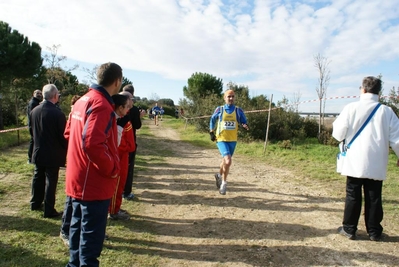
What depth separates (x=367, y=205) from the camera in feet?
12.9

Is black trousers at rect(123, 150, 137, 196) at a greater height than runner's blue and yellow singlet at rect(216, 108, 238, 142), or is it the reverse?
runner's blue and yellow singlet at rect(216, 108, 238, 142)

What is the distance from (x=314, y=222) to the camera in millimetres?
4492

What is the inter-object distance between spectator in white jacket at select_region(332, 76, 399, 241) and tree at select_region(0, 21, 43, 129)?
14854mm

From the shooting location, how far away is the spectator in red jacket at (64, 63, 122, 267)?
7.57 feet

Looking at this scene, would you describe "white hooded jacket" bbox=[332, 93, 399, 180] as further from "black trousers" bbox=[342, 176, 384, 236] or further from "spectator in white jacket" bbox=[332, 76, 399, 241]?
"black trousers" bbox=[342, 176, 384, 236]

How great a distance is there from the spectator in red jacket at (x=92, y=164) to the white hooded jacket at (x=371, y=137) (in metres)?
3.10

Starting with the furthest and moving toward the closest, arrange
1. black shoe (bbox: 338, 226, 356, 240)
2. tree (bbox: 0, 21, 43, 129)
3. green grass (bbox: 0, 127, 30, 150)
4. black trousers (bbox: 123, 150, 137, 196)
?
tree (bbox: 0, 21, 43, 129) → green grass (bbox: 0, 127, 30, 150) → black trousers (bbox: 123, 150, 137, 196) → black shoe (bbox: 338, 226, 356, 240)

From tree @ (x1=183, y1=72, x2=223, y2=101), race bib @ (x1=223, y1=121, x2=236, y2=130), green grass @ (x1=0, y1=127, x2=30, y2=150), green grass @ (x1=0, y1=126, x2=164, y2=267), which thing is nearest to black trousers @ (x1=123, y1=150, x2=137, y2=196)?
green grass @ (x1=0, y1=126, x2=164, y2=267)

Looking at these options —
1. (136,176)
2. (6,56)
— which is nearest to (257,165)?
(136,176)

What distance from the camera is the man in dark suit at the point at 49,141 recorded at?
4.23 metres

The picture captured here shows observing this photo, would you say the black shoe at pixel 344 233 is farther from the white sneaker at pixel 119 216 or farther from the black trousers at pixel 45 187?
the black trousers at pixel 45 187

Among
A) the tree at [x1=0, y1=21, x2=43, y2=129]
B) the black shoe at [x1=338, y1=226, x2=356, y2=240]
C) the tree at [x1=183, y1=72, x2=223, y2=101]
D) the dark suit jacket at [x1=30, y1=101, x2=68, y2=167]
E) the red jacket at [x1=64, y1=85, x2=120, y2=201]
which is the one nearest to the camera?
the red jacket at [x1=64, y1=85, x2=120, y2=201]

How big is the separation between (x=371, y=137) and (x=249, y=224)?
210cm

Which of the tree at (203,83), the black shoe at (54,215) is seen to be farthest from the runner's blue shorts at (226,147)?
the tree at (203,83)
